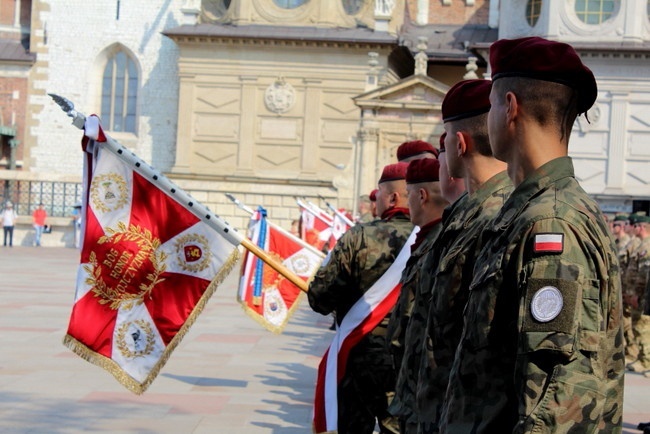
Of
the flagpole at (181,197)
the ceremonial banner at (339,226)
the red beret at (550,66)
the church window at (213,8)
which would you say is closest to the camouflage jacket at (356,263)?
the flagpole at (181,197)

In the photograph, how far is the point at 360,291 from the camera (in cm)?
745

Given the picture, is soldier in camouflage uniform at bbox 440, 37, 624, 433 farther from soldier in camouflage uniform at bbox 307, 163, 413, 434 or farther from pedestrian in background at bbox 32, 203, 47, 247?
pedestrian in background at bbox 32, 203, 47, 247

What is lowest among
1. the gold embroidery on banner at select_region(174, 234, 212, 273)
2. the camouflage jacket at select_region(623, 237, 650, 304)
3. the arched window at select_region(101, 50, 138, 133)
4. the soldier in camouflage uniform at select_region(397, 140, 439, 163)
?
the camouflage jacket at select_region(623, 237, 650, 304)

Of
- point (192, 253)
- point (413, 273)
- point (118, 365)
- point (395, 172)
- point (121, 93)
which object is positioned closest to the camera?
point (413, 273)

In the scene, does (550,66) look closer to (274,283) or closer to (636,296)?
(274,283)

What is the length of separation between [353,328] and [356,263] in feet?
1.37

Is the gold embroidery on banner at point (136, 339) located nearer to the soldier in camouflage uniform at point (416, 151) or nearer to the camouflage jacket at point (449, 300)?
the soldier in camouflage uniform at point (416, 151)

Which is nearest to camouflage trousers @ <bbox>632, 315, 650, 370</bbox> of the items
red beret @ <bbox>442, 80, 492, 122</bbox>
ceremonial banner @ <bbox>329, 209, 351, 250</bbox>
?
ceremonial banner @ <bbox>329, 209, 351, 250</bbox>

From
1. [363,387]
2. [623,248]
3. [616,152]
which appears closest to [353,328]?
[363,387]

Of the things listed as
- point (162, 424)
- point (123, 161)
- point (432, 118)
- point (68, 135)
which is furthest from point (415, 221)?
point (68, 135)

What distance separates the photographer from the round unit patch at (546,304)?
294 cm

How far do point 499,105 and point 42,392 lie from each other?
836 centimetres

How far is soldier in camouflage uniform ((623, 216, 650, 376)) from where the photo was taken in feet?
46.4

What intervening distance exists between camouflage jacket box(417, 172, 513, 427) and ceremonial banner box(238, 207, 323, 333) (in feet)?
24.0
